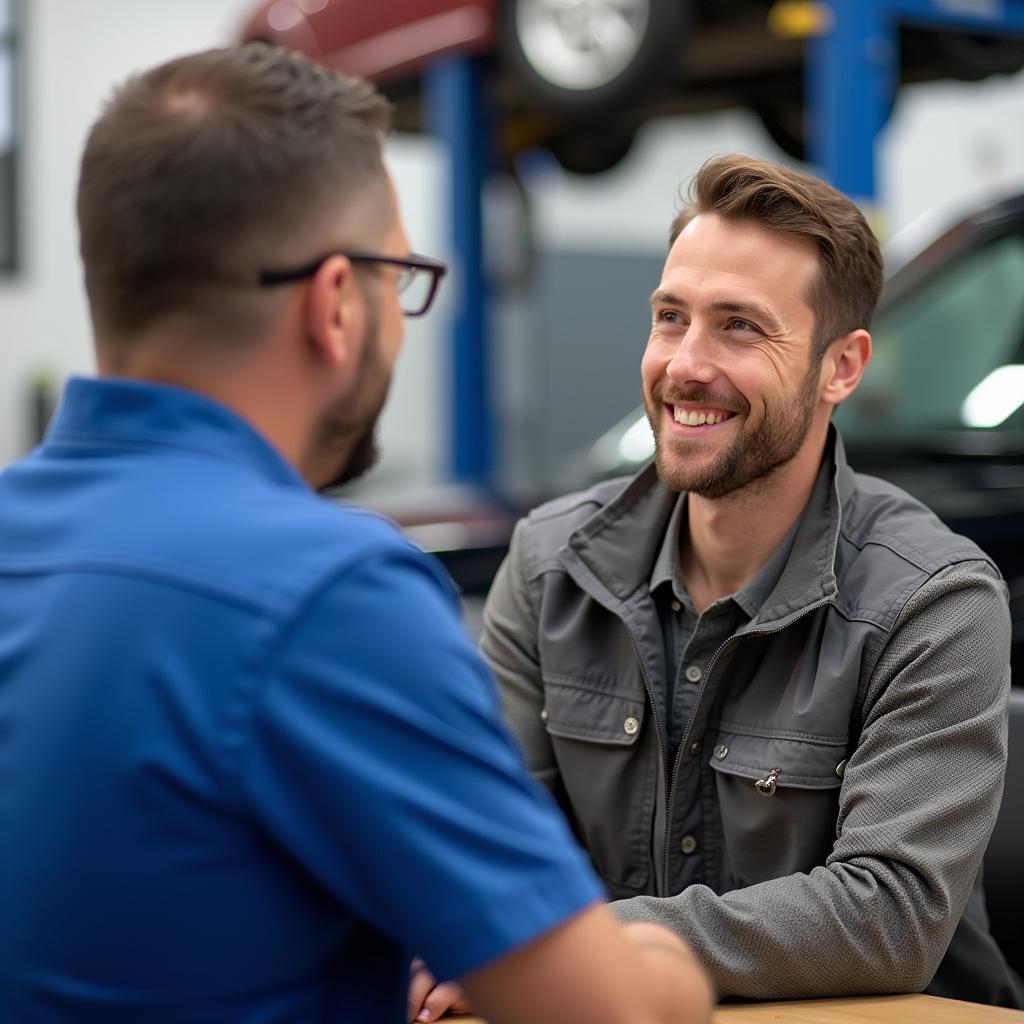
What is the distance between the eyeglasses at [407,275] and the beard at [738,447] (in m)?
0.65

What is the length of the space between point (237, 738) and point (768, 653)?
986 millimetres

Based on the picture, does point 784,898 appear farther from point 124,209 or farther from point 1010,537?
point 1010,537

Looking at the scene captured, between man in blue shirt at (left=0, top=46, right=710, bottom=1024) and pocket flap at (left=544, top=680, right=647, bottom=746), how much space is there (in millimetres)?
799

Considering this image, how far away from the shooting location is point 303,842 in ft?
2.98

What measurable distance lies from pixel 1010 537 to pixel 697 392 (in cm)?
124

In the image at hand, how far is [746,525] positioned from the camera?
1.88m

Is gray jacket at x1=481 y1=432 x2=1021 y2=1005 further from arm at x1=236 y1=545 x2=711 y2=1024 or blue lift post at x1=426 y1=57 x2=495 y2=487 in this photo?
blue lift post at x1=426 y1=57 x2=495 y2=487

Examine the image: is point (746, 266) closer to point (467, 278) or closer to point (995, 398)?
point (995, 398)

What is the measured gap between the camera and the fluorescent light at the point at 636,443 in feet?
12.2

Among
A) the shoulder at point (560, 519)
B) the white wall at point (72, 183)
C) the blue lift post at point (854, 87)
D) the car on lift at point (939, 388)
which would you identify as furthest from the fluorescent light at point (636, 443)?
the white wall at point (72, 183)

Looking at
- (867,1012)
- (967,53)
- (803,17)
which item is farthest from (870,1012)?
(967,53)

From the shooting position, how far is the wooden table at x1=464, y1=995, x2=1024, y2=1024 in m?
1.40

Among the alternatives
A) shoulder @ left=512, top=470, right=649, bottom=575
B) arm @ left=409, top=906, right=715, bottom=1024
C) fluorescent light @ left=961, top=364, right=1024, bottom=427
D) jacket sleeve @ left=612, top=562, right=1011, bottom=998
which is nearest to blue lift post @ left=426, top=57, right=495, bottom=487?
fluorescent light @ left=961, top=364, right=1024, bottom=427

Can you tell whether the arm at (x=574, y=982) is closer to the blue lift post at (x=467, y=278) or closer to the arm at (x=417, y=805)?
the arm at (x=417, y=805)
